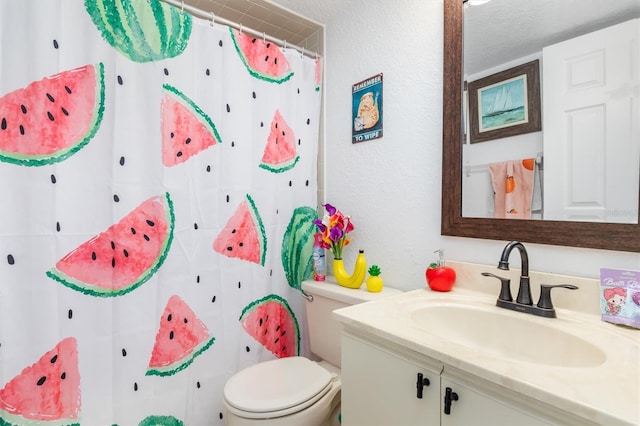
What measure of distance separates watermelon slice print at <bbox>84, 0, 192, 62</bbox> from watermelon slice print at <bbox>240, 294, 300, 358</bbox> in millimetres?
1216

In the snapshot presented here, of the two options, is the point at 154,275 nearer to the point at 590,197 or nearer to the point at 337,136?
the point at 337,136

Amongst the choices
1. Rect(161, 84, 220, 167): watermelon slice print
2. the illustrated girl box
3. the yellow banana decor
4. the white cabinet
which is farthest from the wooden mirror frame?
Rect(161, 84, 220, 167): watermelon slice print

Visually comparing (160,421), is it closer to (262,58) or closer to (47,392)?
(47,392)

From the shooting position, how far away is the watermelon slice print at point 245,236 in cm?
149

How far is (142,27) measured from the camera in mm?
1268

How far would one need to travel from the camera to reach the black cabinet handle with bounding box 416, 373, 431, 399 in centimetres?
75

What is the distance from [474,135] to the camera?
117 centimetres

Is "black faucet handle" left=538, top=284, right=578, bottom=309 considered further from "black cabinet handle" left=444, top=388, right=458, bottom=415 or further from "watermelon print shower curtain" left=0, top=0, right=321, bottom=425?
"watermelon print shower curtain" left=0, top=0, right=321, bottom=425

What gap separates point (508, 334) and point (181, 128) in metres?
1.45

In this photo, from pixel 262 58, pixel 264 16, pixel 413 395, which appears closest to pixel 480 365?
pixel 413 395

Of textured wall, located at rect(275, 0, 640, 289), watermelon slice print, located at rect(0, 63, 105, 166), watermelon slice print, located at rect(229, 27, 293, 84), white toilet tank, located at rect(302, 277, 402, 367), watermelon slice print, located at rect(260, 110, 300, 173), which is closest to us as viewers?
watermelon slice print, located at rect(0, 63, 105, 166)

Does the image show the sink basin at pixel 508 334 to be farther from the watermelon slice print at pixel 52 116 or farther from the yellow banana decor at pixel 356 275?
the watermelon slice print at pixel 52 116

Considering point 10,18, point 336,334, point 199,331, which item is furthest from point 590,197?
point 10,18

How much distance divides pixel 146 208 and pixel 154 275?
28cm
